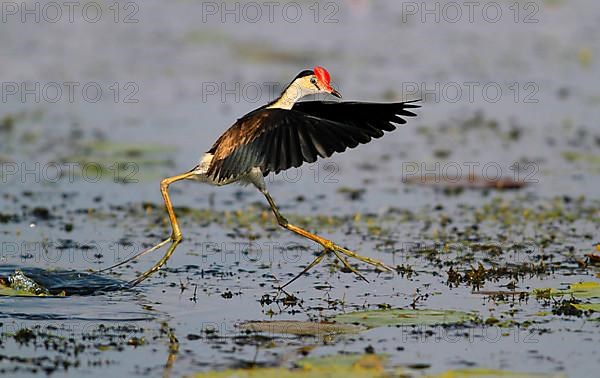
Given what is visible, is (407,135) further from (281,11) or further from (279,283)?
A: (281,11)

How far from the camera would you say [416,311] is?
23.3ft

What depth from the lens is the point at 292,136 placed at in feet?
23.9

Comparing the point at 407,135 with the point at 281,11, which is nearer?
the point at 407,135

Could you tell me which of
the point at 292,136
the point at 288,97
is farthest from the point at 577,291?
the point at 288,97

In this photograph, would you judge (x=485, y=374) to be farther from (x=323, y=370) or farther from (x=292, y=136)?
(x=292, y=136)

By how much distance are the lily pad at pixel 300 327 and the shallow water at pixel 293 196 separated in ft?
0.34

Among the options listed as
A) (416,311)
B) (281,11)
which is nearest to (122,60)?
(281,11)

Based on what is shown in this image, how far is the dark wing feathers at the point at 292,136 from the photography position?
7.26 metres

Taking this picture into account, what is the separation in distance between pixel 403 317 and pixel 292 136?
52.4 inches

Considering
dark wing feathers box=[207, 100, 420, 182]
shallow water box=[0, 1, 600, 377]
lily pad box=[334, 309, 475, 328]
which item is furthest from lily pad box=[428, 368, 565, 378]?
dark wing feathers box=[207, 100, 420, 182]

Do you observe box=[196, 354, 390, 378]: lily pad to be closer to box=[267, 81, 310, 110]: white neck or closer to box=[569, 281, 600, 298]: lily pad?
box=[569, 281, 600, 298]: lily pad

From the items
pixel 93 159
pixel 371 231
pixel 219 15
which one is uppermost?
pixel 219 15

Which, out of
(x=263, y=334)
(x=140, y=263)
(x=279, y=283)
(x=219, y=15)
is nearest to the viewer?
(x=263, y=334)

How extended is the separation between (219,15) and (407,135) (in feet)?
26.6
